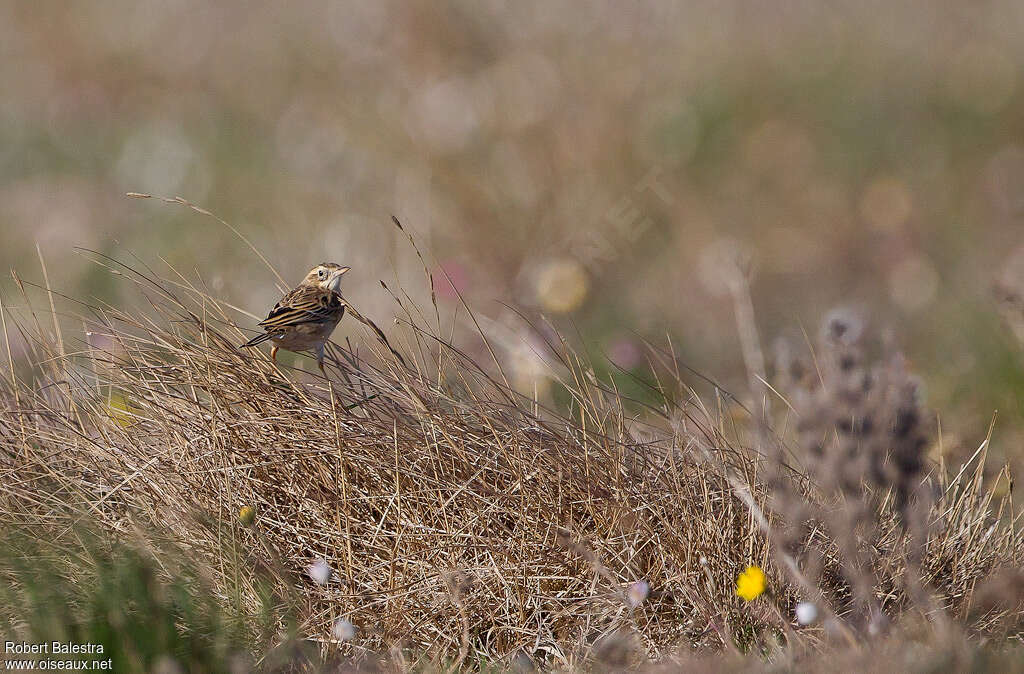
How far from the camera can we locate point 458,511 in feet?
9.78

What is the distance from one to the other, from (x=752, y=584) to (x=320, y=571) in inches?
38.6

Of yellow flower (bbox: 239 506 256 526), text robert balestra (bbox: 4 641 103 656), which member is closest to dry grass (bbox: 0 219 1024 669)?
yellow flower (bbox: 239 506 256 526)

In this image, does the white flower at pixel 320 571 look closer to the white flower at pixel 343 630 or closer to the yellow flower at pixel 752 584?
the white flower at pixel 343 630

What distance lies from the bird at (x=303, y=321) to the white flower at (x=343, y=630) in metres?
0.67

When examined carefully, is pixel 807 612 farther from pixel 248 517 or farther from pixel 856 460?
pixel 248 517

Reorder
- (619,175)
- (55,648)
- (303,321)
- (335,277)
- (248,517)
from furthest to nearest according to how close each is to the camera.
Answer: (619,175), (335,277), (303,321), (248,517), (55,648)

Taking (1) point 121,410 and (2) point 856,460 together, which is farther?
(1) point 121,410

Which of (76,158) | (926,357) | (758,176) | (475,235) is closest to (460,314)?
(475,235)

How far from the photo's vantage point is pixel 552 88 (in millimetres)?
7449

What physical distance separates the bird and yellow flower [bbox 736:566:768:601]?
1155 mm

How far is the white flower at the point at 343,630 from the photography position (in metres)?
2.71

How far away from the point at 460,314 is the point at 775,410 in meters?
1.80

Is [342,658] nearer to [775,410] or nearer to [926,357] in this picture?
[775,410]

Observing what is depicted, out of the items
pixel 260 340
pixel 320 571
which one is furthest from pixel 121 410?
pixel 320 571
